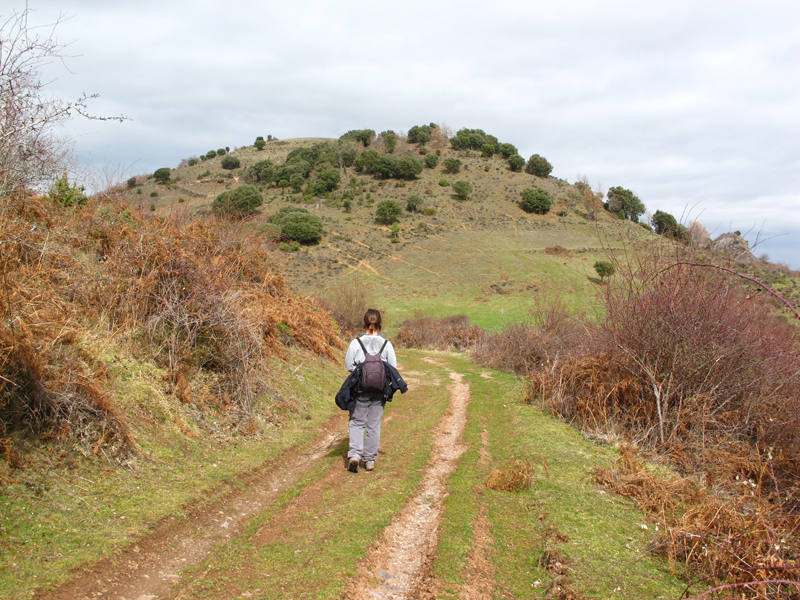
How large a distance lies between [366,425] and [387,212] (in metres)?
61.3

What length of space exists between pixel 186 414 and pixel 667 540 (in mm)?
6530

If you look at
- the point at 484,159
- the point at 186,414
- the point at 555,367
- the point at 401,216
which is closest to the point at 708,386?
the point at 555,367

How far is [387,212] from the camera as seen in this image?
6706 cm

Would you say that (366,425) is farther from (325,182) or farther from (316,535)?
(325,182)

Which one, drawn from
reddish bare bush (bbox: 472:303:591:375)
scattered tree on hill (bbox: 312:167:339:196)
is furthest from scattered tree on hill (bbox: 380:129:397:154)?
reddish bare bush (bbox: 472:303:591:375)

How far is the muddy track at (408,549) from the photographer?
4145mm

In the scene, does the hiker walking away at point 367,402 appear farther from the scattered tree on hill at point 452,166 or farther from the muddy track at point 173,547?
the scattered tree on hill at point 452,166

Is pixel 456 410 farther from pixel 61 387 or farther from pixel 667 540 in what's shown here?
pixel 61 387

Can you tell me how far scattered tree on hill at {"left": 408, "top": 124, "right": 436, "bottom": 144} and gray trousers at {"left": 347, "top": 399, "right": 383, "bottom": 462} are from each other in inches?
3996

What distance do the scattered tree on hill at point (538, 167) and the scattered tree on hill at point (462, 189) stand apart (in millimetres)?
20748

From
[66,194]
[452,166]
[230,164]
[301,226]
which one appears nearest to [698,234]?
[66,194]

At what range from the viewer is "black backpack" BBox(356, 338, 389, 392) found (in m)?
6.75

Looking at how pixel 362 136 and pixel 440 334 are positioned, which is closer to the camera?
pixel 440 334

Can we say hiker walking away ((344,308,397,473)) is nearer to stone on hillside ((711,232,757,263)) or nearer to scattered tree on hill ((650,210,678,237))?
scattered tree on hill ((650,210,678,237))
